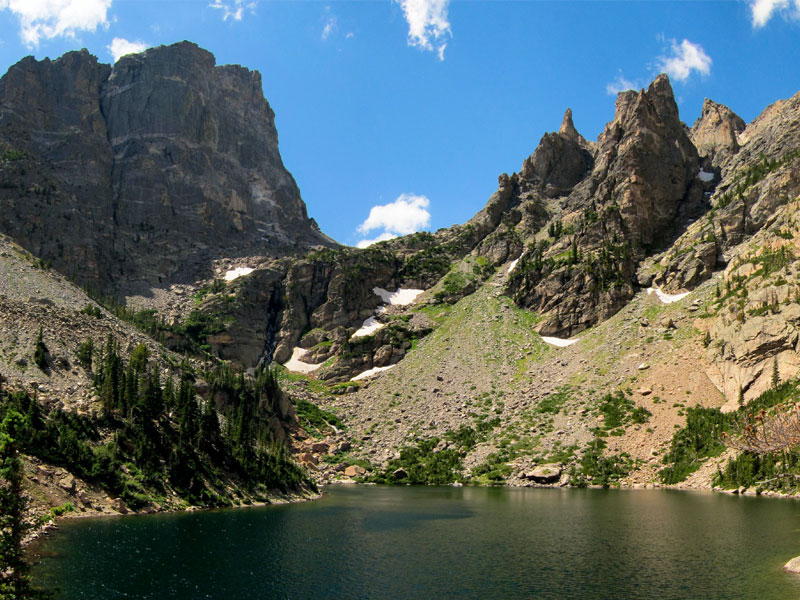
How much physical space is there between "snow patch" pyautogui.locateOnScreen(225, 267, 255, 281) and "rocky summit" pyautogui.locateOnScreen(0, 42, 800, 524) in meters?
0.94

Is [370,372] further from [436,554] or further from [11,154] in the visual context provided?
[11,154]

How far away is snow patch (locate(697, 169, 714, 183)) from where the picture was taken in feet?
585

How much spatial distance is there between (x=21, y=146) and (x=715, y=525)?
205 metres

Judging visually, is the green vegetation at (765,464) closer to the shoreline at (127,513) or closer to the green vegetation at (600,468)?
the green vegetation at (600,468)

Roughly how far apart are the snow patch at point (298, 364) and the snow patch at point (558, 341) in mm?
61695

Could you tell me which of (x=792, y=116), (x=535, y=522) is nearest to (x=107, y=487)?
(x=535, y=522)

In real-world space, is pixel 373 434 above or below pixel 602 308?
below

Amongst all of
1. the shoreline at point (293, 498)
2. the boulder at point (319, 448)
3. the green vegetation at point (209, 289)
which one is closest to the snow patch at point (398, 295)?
the green vegetation at point (209, 289)

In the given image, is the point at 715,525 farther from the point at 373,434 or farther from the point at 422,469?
the point at 373,434

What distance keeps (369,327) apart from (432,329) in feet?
69.7

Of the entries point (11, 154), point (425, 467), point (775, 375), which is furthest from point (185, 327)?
point (775, 375)

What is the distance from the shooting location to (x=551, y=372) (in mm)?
128750

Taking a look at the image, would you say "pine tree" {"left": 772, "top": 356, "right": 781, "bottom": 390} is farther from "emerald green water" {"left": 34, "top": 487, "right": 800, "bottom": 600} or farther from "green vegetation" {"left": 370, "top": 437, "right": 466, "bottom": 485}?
"green vegetation" {"left": 370, "top": 437, "right": 466, "bottom": 485}

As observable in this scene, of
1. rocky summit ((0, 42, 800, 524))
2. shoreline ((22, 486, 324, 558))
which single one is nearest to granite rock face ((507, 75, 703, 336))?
rocky summit ((0, 42, 800, 524))
